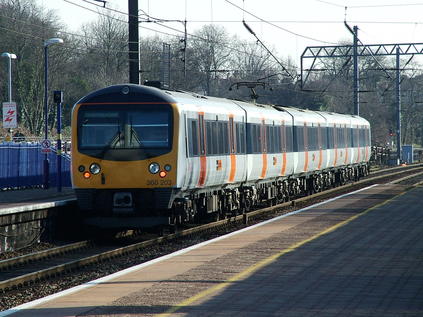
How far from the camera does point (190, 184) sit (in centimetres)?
1998

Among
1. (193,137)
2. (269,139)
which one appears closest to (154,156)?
(193,137)

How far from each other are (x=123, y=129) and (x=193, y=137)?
1750 mm

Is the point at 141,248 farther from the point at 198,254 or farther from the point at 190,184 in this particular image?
the point at 198,254

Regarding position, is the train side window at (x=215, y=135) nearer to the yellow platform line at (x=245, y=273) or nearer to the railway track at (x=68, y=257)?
the railway track at (x=68, y=257)

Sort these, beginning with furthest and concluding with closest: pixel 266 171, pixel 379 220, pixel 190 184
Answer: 1. pixel 266 171
2. pixel 379 220
3. pixel 190 184

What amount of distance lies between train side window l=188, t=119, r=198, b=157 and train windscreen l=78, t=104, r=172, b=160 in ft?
3.31

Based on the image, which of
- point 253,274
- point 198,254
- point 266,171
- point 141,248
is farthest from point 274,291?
point 266,171

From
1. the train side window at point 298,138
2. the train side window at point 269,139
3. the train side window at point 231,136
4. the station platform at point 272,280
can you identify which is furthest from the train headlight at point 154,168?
the train side window at point 298,138

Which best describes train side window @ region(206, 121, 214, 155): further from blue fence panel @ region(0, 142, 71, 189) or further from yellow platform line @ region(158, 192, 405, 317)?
blue fence panel @ region(0, 142, 71, 189)

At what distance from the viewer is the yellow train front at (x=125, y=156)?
61.8 feet

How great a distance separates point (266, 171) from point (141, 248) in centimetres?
993

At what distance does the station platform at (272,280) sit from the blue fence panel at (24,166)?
15.8 meters

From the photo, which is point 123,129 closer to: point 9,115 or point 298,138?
point 298,138

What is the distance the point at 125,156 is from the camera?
18.9 metres
